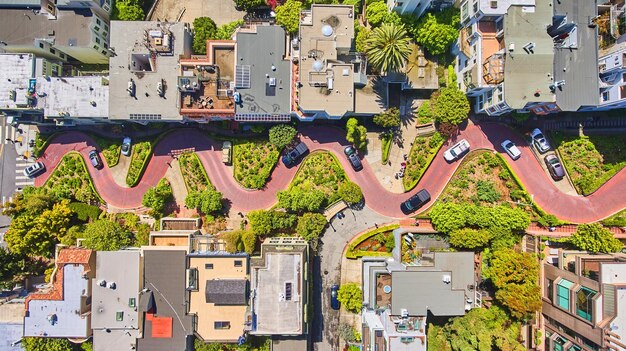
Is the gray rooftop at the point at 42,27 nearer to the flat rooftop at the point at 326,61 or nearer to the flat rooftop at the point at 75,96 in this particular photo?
the flat rooftop at the point at 75,96

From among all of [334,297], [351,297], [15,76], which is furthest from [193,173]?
[351,297]

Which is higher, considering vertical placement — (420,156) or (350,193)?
(420,156)

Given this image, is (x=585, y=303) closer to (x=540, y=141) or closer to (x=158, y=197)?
(x=540, y=141)

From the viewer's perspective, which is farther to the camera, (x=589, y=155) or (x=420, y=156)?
(x=420, y=156)

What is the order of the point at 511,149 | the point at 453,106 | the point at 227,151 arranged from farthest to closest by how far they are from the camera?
the point at 227,151
the point at 511,149
the point at 453,106

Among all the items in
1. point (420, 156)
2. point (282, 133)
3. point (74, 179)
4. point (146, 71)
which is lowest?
point (74, 179)

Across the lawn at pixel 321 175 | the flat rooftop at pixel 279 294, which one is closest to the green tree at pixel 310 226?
the lawn at pixel 321 175
